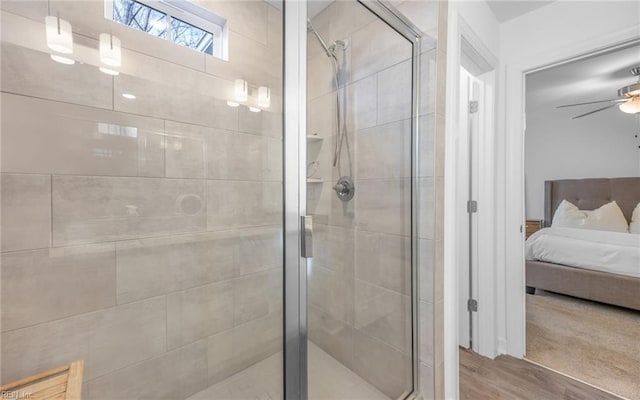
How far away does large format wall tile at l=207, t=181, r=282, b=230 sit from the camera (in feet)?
4.86

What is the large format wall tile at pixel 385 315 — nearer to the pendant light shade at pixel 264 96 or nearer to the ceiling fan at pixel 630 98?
the pendant light shade at pixel 264 96

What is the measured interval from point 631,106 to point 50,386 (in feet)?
13.1

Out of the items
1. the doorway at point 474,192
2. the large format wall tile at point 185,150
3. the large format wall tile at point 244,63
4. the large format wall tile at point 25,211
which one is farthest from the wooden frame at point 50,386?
the doorway at point 474,192

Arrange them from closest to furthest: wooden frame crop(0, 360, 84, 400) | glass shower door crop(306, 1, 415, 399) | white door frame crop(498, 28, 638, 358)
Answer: wooden frame crop(0, 360, 84, 400), glass shower door crop(306, 1, 415, 399), white door frame crop(498, 28, 638, 358)

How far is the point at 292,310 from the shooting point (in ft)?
3.71

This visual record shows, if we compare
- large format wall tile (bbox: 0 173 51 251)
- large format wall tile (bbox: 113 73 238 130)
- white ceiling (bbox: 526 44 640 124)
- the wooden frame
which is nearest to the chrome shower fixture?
large format wall tile (bbox: 113 73 238 130)

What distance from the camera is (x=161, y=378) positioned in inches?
53.9

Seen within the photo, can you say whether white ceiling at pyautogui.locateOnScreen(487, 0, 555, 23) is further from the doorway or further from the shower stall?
the shower stall

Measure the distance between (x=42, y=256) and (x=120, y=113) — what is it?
2.17 ft

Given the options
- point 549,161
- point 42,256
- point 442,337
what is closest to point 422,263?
point 442,337

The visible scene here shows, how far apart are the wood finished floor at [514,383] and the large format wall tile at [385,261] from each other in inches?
33.9

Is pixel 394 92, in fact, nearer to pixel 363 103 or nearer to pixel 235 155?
pixel 363 103

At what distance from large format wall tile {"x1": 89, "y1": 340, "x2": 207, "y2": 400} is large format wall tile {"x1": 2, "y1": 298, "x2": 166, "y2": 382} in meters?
0.04

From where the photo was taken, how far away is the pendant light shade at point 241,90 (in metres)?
1.54
